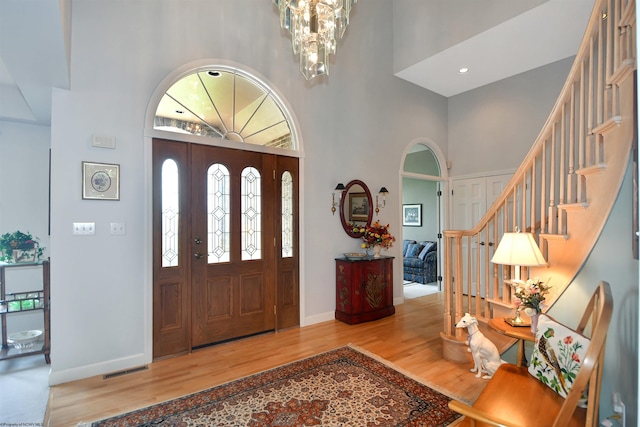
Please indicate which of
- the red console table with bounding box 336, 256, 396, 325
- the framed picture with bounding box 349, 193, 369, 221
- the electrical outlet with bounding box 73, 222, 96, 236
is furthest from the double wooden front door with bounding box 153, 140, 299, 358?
the framed picture with bounding box 349, 193, 369, 221

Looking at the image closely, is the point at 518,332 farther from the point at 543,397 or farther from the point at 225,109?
the point at 225,109

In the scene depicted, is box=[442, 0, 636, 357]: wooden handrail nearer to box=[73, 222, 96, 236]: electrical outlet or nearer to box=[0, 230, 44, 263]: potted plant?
box=[73, 222, 96, 236]: electrical outlet

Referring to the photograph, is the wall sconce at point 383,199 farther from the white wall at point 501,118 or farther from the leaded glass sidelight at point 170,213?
the leaded glass sidelight at point 170,213

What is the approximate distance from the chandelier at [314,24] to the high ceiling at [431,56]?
1525mm

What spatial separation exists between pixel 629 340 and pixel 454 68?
4396 millimetres

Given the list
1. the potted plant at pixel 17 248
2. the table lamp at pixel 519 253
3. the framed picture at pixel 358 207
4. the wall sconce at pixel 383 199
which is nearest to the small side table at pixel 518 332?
the table lamp at pixel 519 253

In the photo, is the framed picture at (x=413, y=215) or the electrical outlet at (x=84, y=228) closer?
the electrical outlet at (x=84, y=228)

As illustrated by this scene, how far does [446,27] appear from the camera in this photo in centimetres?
444

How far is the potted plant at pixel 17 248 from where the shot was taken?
330 cm

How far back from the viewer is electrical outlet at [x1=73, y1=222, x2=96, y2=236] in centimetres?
284

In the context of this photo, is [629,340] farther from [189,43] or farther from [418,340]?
[189,43]

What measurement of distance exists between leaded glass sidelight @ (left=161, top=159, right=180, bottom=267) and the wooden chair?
279cm

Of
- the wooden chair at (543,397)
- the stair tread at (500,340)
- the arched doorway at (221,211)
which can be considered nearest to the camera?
the wooden chair at (543,397)

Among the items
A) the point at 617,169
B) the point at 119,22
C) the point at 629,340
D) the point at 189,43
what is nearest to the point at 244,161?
the point at 189,43
